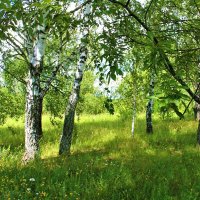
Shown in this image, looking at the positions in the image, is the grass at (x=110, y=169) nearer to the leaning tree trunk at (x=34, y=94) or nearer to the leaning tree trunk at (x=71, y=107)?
the leaning tree trunk at (x=71, y=107)

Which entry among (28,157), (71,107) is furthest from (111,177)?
(71,107)

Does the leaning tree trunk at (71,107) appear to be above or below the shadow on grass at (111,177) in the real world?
above

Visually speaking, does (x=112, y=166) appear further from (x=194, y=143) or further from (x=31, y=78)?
(x=194, y=143)

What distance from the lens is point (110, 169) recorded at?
823 cm

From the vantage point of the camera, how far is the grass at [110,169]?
6.37 metres

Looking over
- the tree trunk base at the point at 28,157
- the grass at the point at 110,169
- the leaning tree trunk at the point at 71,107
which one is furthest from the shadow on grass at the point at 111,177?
the leaning tree trunk at the point at 71,107

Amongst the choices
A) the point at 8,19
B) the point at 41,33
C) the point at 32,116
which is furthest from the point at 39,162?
the point at 8,19

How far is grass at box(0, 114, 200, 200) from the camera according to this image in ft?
20.9

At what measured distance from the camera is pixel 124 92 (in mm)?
17469

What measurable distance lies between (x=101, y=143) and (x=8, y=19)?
10.2 meters

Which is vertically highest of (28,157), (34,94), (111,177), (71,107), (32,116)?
(34,94)

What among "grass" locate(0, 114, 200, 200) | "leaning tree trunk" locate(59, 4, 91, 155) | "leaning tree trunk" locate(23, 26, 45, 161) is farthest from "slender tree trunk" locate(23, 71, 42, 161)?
"leaning tree trunk" locate(59, 4, 91, 155)

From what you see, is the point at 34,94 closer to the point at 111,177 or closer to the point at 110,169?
the point at 110,169

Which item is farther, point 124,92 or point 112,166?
point 124,92
